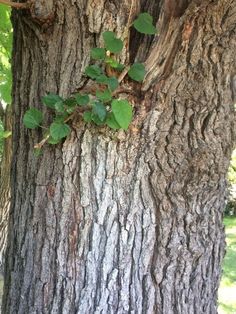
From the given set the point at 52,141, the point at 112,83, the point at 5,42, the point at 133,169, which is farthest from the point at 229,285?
the point at 112,83

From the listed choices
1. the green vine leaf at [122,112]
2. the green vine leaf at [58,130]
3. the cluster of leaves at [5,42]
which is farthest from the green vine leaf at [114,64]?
the cluster of leaves at [5,42]

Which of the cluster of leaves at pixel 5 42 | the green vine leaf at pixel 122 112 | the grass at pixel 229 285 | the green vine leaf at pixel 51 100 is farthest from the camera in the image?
the grass at pixel 229 285

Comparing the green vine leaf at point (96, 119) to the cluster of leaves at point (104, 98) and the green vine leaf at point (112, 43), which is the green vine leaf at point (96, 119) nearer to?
the cluster of leaves at point (104, 98)

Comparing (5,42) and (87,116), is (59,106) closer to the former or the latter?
(87,116)

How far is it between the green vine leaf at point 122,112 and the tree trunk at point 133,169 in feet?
0.34

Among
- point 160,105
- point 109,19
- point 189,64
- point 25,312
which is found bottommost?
point 25,312

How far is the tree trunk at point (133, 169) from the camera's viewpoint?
1.79 meters

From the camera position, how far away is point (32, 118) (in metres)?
1.86

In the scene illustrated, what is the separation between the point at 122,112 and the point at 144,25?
12.3 inches

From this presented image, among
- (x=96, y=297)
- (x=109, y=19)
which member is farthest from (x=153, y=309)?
(x=109, y=19)

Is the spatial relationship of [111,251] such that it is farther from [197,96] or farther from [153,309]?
[197,96]

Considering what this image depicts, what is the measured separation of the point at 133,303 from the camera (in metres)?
1.90

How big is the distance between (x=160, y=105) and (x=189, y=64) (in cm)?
18

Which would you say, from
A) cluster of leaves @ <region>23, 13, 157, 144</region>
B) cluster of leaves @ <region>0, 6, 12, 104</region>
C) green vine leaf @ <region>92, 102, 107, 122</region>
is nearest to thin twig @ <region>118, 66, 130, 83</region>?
cluster of leaves @ <region>23, 13, 157, 144</region>
